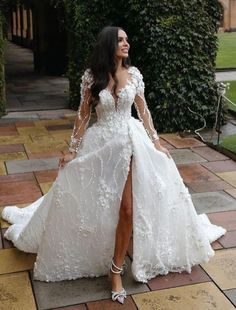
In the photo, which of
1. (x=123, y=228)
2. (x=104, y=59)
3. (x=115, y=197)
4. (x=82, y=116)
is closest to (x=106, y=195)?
(x=115, y=197)

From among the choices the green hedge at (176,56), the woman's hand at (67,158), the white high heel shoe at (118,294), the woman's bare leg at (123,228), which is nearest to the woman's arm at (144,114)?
the woman's bare leg at (123,228)

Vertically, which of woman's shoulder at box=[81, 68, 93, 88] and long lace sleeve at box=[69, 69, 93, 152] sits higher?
woman's shoulder at box=[81, 68, 93, 88]

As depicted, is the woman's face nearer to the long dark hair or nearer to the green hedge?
the long dark hair

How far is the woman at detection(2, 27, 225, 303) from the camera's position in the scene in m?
2.98

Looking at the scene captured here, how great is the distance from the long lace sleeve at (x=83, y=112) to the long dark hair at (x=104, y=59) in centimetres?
6

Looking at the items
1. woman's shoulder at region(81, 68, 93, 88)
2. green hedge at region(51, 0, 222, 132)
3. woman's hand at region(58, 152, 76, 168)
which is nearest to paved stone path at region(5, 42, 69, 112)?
green hedge at region(51, 0, 222, 132)

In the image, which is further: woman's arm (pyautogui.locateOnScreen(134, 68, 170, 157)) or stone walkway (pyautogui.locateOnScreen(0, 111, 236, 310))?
woman's arm (pyautogui.locateOnScreen(134, 68, 170, 157))

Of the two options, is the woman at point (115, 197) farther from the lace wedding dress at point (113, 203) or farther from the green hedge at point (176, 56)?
the green hedge at point (176, 56)

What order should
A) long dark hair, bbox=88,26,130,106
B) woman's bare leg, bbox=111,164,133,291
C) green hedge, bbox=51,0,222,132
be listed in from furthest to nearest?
green hedge, bbox=51,0,222,132 → woman's bare leg, bbox=111,164,133,291 → long dark hair, bbox=88,26,130,106

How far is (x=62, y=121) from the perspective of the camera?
815 cm

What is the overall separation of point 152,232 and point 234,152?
3.35 m

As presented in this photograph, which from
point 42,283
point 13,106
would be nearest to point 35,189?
point 42,283

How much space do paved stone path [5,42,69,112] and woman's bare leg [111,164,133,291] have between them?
6.38m

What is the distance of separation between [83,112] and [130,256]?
1.16 m
